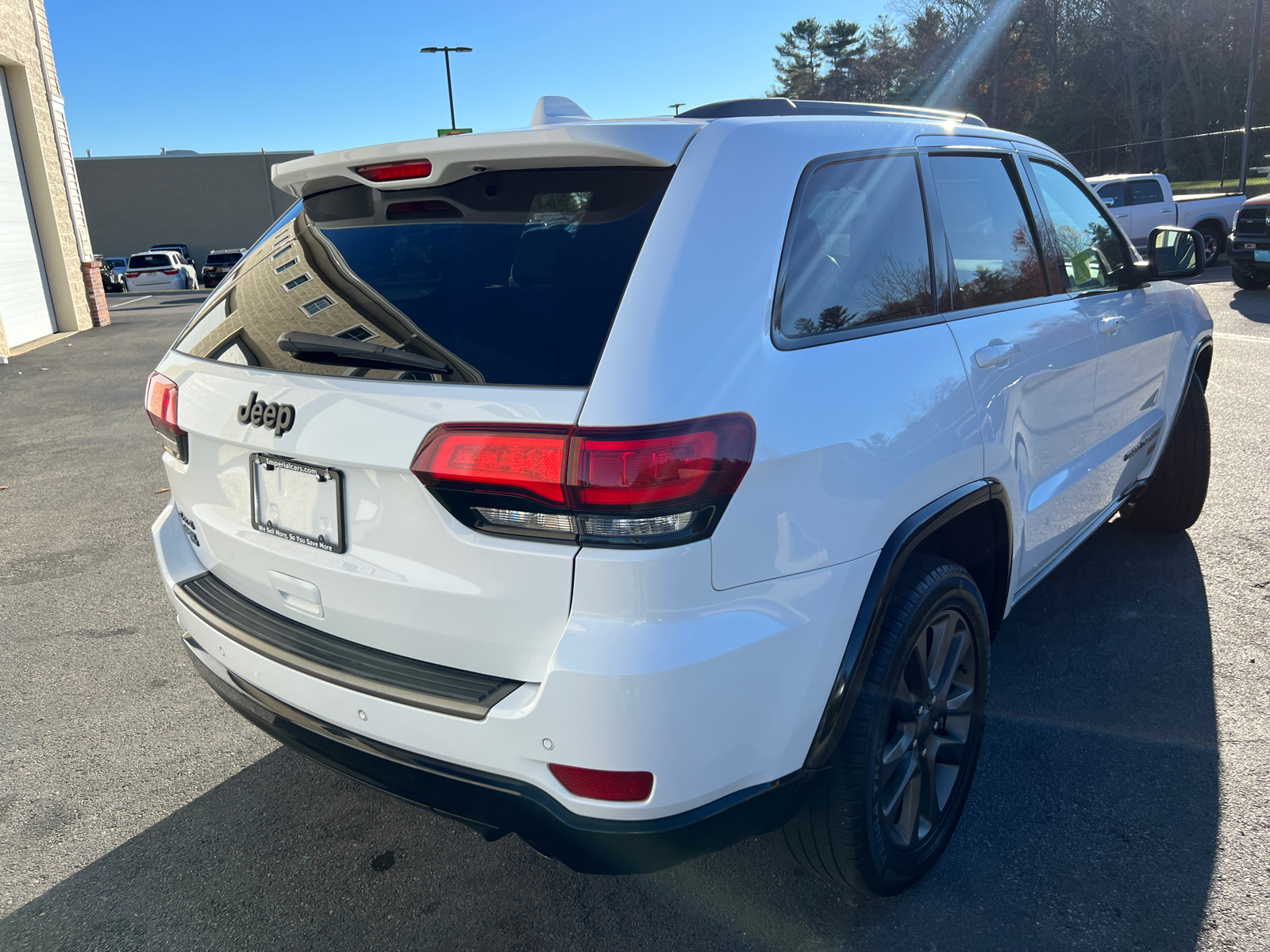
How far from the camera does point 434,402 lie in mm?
1796

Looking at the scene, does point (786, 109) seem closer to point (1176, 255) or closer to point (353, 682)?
point (353, 682)

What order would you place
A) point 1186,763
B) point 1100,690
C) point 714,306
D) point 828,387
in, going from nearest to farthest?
point 714,306
point 828,387
point 1186,763
point 1100,690

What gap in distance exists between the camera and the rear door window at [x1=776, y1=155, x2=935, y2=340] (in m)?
1.99

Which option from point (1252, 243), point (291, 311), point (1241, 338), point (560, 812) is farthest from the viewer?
point (1252, 243)

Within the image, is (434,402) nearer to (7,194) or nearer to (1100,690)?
(1100,690)

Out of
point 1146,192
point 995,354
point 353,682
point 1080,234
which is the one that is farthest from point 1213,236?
point 353,682

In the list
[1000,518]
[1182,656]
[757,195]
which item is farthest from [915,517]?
[1182,656]

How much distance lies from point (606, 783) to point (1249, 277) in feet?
54.0

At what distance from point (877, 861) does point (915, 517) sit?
82 centimetres

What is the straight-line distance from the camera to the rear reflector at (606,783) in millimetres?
1712

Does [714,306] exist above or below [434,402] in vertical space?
above

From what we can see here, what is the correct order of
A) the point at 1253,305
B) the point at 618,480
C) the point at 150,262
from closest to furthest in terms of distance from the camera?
the point at 618,480
the point at 1253,305
the point at 150,262

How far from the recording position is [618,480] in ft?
5.38

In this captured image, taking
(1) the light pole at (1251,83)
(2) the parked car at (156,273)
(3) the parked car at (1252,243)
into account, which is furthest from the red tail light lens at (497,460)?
(2) the parked car at (156,273)
